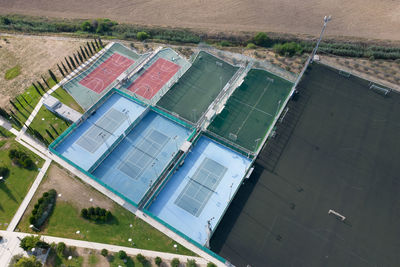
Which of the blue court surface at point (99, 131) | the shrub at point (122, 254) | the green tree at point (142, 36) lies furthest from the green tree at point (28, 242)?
the green tree at point (142, 36)

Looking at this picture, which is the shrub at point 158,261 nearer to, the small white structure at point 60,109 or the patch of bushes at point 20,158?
the patch of bushes at point 20,158

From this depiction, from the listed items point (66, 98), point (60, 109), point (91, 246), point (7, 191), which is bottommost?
point (7, 191)

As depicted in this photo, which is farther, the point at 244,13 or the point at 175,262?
the point at 244,13

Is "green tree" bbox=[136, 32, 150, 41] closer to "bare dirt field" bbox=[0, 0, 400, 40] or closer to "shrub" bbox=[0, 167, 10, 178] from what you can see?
"bare dirt field" bbox=[0, 0, 400, 40]

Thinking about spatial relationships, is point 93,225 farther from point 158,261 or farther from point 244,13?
point 244,13

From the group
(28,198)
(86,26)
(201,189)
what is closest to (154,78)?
(201,189)
